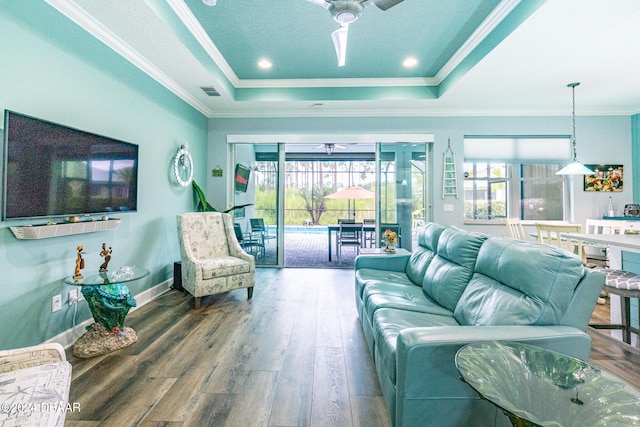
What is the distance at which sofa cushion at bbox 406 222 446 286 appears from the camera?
2.63 m

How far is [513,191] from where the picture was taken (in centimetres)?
504

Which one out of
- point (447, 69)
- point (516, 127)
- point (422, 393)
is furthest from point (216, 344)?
point (516, 127)

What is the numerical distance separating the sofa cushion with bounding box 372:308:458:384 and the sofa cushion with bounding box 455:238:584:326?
0.17 meters

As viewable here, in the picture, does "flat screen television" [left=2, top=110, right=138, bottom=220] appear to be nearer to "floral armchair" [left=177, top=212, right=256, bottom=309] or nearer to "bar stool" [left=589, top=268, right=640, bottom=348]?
"floral armchair" [left=177, top=212, right=256, bottom=309]

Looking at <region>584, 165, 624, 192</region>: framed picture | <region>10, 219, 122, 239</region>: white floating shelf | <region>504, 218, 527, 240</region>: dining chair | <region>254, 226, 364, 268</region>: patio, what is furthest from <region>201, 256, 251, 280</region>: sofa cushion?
<region>584, 165, 624, 192</region>: framed picture

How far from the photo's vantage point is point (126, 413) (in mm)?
1629

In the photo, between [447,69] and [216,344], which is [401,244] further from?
[216,344]

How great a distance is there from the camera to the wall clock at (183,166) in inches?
156

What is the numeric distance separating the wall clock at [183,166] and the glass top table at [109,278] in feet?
5.91

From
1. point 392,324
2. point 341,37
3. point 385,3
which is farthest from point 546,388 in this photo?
point 341,37

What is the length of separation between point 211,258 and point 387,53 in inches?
130

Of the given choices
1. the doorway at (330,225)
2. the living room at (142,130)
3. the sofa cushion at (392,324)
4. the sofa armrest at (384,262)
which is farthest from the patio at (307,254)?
the sofa cushion at (392,324)

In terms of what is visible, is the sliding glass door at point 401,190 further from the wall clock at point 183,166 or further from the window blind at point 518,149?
the wall clock at point 183,166

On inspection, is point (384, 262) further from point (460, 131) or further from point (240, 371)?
point (460, 131)
